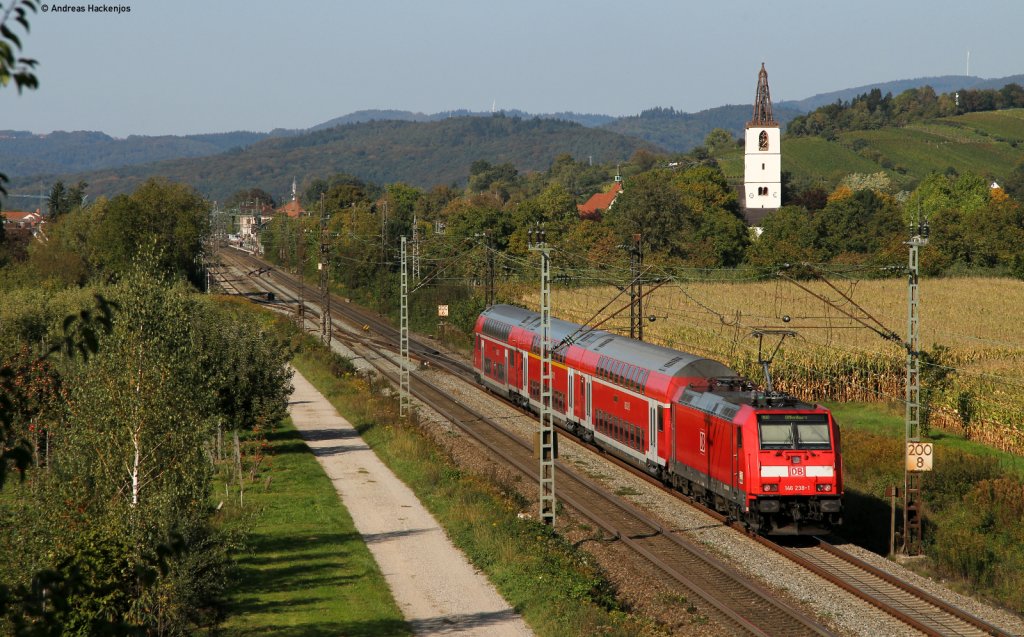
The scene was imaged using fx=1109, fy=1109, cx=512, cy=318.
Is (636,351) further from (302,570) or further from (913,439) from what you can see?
(302,570)

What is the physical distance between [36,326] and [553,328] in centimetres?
2515

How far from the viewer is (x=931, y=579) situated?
1074 inches

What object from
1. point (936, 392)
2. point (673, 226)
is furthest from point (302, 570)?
point (673, 226)

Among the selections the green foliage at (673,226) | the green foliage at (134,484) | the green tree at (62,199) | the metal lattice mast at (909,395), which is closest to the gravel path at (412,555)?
the green foliage at (134,484)

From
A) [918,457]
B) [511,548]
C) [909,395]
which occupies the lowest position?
[511,548]

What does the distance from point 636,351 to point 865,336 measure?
3334cm

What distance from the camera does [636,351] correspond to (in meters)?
37.4

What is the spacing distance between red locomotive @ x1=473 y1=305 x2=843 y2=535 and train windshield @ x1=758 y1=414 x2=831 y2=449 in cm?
2

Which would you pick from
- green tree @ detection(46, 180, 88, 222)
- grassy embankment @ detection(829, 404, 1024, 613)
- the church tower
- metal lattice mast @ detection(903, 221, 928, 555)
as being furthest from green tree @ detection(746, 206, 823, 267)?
green tree @ detection(46, 180, 88, 222)

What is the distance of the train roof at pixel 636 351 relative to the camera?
32906 mm

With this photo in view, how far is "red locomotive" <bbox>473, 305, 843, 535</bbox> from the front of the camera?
89.7 ft

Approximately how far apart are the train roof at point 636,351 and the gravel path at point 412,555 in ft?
27.8

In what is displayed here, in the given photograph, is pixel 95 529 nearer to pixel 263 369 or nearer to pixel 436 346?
pixel 263 369

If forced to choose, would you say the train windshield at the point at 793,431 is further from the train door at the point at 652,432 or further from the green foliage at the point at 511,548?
the train door at the point at 652,432
